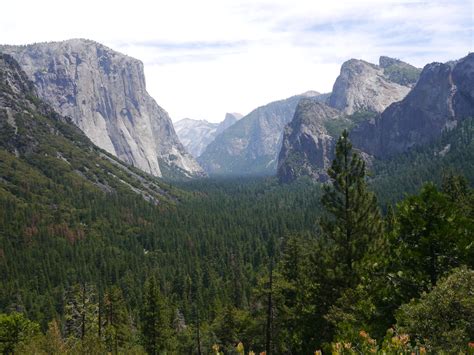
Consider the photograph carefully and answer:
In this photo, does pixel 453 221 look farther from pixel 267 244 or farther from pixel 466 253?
pixel 267 244

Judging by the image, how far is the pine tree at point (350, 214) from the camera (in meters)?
30.0

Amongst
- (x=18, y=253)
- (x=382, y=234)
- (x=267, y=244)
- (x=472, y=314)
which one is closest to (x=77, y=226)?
(x=18, y=253)

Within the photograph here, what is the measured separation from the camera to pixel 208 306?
299ft

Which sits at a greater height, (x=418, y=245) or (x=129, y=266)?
(x=418, y=245)

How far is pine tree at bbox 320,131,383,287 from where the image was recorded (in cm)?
3005

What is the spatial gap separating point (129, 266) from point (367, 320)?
12102 cm

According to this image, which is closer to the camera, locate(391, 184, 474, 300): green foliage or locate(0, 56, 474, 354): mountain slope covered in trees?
locate(0, 56, 474, 354): mountain slope covered in trees

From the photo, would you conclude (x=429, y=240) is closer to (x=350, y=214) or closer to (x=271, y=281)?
(x=350, y=214)

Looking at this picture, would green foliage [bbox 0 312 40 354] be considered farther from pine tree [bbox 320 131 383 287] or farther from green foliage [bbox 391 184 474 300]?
green foliage [bbox 391 184 474 300]

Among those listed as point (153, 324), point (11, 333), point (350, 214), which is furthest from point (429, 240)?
point (11, 333)

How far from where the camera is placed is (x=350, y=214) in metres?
30.5

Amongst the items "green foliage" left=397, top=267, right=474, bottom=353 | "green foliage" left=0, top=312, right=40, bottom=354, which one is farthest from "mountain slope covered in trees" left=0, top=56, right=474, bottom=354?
"green foliage" left=0, top=312, right=40, bottom=354

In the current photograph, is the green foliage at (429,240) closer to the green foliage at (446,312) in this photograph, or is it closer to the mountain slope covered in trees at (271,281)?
the mountain slope covered in trees at (271,281)

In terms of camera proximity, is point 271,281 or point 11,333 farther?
point 11,333
